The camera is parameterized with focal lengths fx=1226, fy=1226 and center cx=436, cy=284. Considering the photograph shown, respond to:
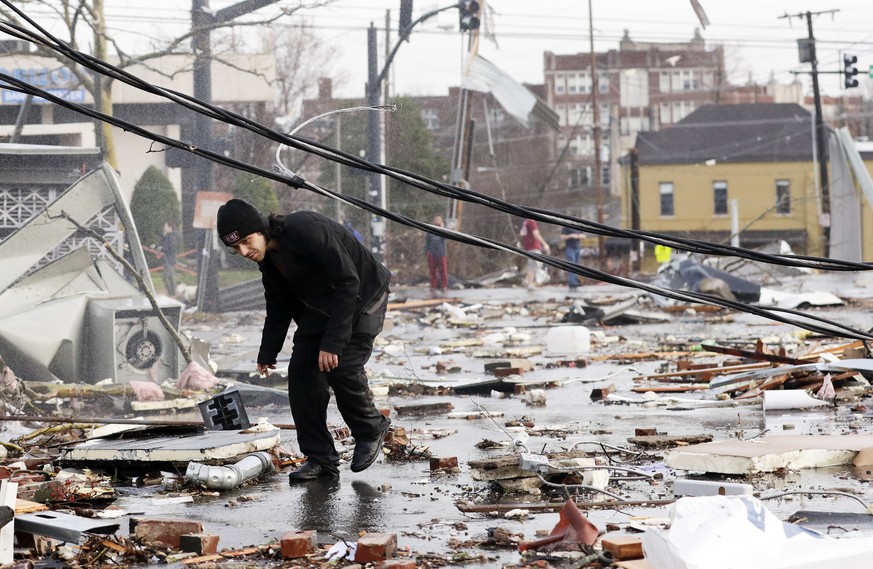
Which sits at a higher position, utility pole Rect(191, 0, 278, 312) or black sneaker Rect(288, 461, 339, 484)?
utility pole Rect(191, 0, 278, 312)

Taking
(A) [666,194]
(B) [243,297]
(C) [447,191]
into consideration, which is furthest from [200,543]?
(A) [666,194]

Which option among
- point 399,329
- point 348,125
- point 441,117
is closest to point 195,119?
point 399,329

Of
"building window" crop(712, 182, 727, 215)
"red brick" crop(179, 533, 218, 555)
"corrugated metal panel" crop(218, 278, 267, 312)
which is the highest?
"building window" crop(712, 182, 727, 215)

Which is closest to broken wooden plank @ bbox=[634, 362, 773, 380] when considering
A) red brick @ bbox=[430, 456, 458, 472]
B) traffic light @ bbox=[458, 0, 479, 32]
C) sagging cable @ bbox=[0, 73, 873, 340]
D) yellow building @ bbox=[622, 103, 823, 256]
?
sagging cable @ bbox=[0, 73, 873, 340]

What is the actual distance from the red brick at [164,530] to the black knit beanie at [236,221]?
1666mm

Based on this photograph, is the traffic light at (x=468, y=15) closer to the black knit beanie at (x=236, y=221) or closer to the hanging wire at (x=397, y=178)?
the hanging wire at (x=397, y=178)

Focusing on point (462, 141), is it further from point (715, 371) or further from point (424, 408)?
point (424, 408)

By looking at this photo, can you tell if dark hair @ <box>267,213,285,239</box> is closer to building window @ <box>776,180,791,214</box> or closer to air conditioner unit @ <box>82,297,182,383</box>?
air conditioner unit @ <box>82,297,182,383</box>

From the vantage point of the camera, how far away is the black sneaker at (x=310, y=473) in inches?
267

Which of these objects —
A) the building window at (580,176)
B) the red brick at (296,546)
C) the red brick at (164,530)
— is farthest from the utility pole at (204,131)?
the building window at (580,176)

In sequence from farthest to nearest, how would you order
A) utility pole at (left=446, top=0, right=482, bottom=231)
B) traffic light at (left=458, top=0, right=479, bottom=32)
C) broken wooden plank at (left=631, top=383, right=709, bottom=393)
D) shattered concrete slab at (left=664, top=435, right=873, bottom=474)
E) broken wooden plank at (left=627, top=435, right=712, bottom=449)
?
utility pole at (left=446, top=0, right=482, bottom=231) < traffic light at (left=458, top=0, right=479, bottom=32) < broken wooden plank at (left=631, top=383, right=709, bottom=393) < broken wooden plank at (left=627, top=435, right=712, bottom=449) < shattered concrete slab at (left=664, top=435, right=873, bottom=474)

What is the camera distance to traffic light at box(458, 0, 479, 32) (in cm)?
1848

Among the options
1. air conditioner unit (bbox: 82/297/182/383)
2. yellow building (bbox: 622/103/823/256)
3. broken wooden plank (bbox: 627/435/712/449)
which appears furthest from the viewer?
yellow building (bbox: 622/103/823/256)

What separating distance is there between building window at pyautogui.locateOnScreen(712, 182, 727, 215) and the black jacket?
57.6m
